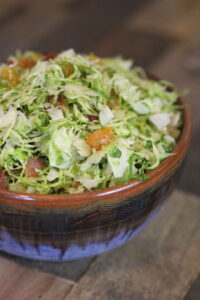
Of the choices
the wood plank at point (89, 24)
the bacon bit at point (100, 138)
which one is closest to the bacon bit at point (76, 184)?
the bacon bit at point (100, 138)

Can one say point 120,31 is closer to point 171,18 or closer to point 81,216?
point 171,18

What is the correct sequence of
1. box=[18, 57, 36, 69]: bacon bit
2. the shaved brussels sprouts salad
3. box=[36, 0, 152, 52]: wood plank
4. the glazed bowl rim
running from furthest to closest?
box=[36, 0, 152, 52]: wood plank → box=[18, 57, 36, 69]: bacon bit → the shaved brussels sprouts salad → the glazed bowl rim

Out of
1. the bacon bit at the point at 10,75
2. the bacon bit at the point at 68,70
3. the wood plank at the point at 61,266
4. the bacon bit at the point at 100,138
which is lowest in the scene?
the wood plank at the point at 61,266

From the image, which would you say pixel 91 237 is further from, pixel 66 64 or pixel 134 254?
pixel 66 64

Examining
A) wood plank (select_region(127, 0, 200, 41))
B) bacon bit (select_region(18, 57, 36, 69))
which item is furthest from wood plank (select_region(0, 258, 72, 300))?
wood plank (select_region(127, 0, 200, 41))

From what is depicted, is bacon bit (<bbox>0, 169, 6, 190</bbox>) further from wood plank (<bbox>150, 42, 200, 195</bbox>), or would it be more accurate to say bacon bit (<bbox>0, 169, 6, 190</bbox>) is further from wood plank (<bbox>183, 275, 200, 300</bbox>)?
wood plank (<bbox>150, 42, 200, 195</bbox>)

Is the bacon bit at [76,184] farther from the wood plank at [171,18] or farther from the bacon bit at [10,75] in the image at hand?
the wood plank at [171,18]

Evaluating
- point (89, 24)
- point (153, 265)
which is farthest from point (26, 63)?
point (89, 24)
